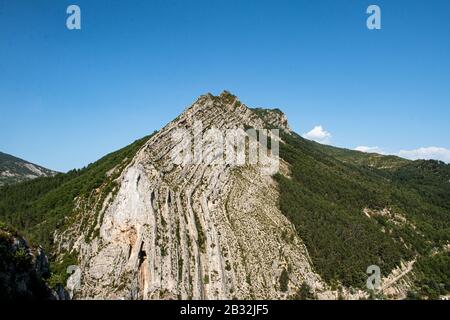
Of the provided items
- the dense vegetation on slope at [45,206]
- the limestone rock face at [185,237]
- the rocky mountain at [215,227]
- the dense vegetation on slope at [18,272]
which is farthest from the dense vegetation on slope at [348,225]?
the dense vegetation on slope at [18,272]

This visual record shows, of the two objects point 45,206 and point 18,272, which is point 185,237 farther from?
point 18,272

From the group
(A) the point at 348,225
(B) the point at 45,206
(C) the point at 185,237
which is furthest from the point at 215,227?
(A) the point at 348,225

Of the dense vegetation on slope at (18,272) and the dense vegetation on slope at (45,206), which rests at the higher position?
the dense vegetation on slope at (45,206)

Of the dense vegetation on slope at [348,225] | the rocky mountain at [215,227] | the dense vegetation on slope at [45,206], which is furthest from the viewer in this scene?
the dense vegetation on slope at [348,225]

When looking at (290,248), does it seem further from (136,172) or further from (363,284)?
(136,172)

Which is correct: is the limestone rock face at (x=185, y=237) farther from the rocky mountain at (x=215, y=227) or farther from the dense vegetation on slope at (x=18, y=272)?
the dense vegetation on slope at (x=18, y=272)

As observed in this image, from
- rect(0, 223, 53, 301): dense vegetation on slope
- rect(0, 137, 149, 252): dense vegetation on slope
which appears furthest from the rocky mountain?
rect(0, 223, 53, 301): dense vegetation on slope

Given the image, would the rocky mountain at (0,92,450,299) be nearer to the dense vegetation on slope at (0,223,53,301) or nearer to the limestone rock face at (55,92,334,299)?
the limestone rock face at (55,92,334,299)
